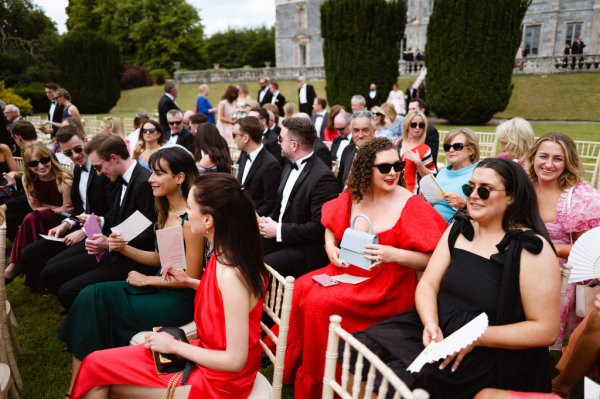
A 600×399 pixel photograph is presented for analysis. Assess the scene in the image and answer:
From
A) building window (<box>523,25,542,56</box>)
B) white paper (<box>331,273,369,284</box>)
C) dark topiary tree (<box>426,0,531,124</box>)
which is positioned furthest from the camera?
building window (<box>523,25,542,56</box>)

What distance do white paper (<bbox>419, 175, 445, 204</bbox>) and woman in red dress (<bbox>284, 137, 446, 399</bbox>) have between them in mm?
672

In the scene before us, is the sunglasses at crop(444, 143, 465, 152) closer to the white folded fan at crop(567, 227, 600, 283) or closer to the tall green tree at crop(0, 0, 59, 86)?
the white folded fan at crop(567, 227, 600, 283)

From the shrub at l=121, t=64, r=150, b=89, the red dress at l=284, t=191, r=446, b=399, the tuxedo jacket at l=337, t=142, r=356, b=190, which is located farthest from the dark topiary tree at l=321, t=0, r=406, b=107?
the shrub at l=121, t=64, r=150, b=89

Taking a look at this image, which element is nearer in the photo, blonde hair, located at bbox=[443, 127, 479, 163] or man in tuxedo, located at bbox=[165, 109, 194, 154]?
blonde hair, located at bbox=[443, 127, 479, 163]

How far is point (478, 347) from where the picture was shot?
233 cm

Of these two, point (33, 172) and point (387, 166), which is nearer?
point (387, 166)

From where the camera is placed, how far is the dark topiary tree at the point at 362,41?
62.9 feet

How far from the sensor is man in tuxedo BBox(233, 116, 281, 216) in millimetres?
4984

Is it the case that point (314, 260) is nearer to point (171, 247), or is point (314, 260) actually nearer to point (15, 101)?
point (171, 247)

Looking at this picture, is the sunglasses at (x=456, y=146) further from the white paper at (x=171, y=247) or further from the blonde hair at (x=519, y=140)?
the white paper at (x=171, y=247)

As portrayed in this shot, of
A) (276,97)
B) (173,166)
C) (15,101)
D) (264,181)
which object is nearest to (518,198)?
(173,166)

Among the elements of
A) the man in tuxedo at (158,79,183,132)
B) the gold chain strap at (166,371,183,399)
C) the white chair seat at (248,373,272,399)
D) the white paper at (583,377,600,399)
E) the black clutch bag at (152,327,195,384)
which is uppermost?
the man in tuxedo at (158,79,183,132)

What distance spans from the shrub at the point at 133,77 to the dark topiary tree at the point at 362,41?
877 inches

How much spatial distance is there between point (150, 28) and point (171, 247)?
53.5 meters
